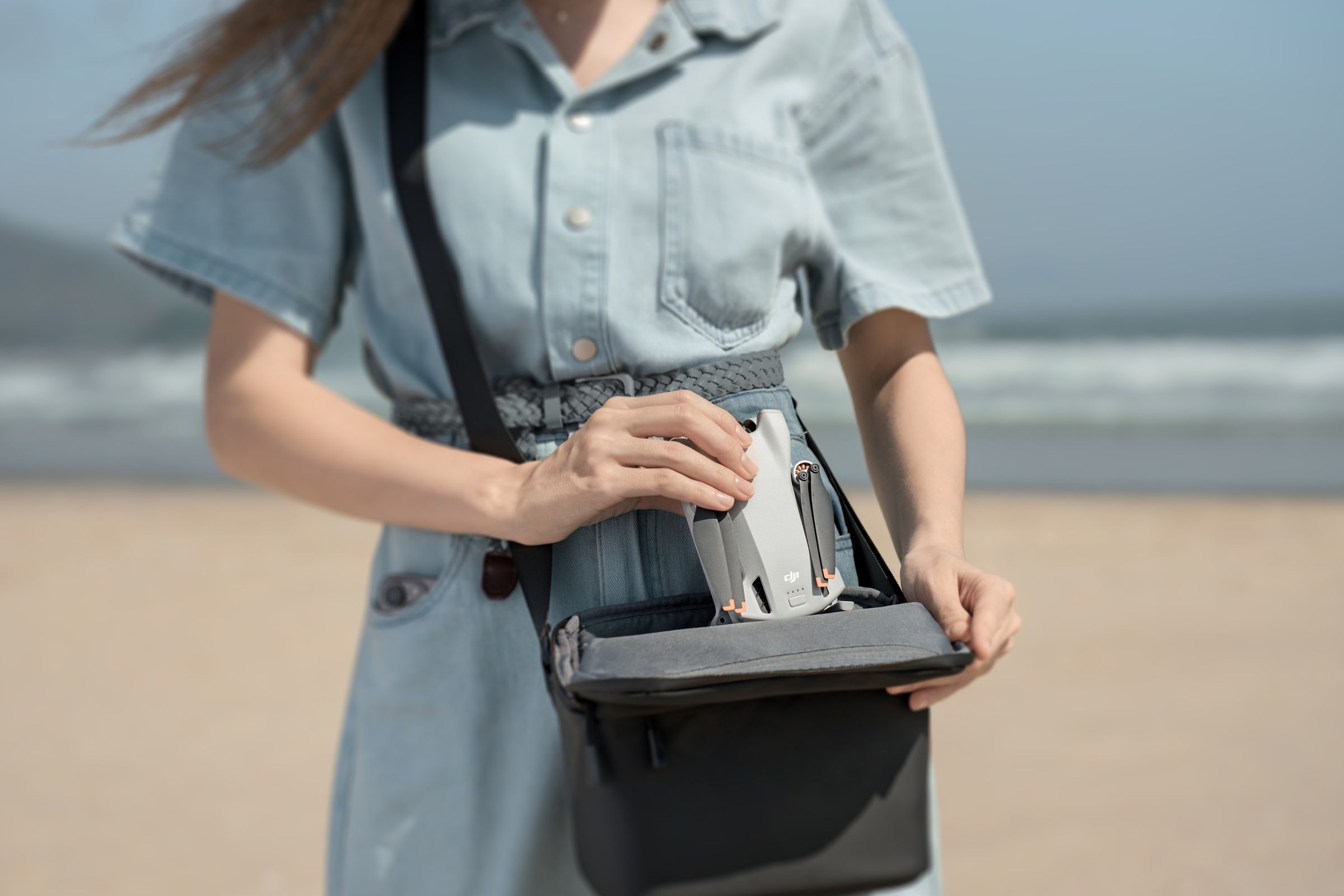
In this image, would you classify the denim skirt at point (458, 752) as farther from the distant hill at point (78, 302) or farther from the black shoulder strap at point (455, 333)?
the distant hill at point (78, 302)

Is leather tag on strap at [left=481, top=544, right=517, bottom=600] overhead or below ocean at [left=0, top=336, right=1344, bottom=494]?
overhead

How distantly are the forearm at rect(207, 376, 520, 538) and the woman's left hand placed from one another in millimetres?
320

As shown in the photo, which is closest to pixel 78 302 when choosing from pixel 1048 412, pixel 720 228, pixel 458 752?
pixel 1048 412

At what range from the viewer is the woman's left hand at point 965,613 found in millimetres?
677

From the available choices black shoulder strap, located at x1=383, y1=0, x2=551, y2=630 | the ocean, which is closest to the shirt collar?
black shoulder strap, located at x1=383, y1=0, x2=551, y2=630

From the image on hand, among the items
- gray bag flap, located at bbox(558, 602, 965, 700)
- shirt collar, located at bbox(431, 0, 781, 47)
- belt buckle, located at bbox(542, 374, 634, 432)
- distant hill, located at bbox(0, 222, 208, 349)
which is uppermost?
shirt collar, located at bbox(431, 0, 781, 47)

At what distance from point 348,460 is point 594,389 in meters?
0.21

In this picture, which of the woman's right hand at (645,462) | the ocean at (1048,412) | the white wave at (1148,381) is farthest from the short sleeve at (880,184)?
the white wave at (1148,381)

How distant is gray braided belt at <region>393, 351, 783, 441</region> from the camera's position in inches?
31.8

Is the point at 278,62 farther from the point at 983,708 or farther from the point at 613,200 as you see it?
the point at 983,708

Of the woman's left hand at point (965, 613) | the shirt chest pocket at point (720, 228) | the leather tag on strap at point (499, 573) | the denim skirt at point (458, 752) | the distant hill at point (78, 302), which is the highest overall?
the shirt chest pocket at point (720, 228)

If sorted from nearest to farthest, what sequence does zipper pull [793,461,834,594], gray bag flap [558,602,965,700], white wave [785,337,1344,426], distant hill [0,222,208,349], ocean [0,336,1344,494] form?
1. gray bag flap [558,602,965,700]
2. zipper pull [793,461,834,594]
3. ocean [0,336,1344,494]
4. white wave [785,337,1344,426]
5. distant hill [0,222,208,349]

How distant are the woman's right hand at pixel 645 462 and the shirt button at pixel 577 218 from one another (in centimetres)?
17

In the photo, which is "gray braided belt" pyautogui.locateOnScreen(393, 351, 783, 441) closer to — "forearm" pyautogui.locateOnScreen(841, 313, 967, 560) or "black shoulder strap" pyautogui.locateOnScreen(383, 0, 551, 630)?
"black shoulder strap" pyautogui.locateOnScreen(383, 0, 551, 630)
